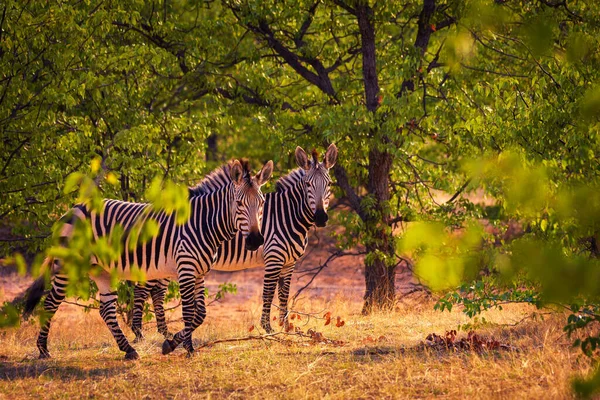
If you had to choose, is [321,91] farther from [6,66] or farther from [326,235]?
[326,235]

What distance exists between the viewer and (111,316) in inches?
402

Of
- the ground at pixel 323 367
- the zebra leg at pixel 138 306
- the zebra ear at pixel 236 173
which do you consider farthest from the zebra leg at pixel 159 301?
the zebra ear at pixel 236 173

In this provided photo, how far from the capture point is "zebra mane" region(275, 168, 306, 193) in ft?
42.2

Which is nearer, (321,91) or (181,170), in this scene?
(181,170)

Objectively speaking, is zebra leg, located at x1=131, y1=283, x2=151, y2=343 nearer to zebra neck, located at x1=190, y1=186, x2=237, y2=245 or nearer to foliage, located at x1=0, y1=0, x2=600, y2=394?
foliage, located at x1=0, y1=0, x2=600, y2=394

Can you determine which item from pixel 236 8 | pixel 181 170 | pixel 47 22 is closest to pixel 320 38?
pixel 236 8

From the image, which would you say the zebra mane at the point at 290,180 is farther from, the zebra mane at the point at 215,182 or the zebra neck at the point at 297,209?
the zebra mane at the point at 215,182

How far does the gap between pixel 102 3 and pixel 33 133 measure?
3.00 meters

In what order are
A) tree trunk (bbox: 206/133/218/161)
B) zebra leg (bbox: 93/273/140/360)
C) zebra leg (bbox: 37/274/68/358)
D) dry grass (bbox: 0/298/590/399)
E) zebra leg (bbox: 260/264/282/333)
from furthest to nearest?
tree trunk (bbox: 206/133/218/161) < zebra leg (bbox: 260/264/282/333) < zebra leg (bbox: 37/274/68/358) < zebra leg (bbox: 93/273/140/360) < dry grass (bbox: 0/298/590/399)

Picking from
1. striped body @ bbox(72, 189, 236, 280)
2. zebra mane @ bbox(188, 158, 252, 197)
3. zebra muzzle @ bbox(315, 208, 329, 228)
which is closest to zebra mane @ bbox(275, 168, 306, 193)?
zebra muzzle @ bbox(315, 208, 329, 228)

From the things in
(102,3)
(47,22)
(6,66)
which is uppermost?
(102,3)

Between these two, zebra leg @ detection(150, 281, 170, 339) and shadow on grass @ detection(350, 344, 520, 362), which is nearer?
shadow on grass @ detection(350, 344, 520, 362)

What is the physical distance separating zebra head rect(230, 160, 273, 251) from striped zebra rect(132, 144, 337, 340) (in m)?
2.41

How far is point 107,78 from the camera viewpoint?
1374 cm
